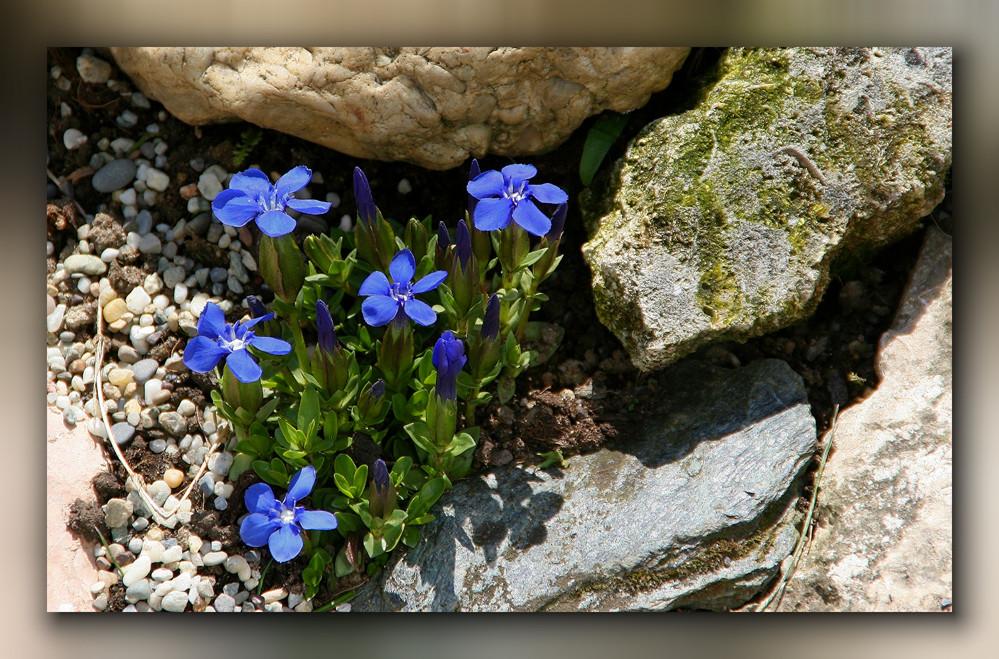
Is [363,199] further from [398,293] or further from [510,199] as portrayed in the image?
[510,199]

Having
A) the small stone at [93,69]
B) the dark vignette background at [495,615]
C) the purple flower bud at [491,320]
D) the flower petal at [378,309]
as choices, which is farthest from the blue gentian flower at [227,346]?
the small stone at [93,69]

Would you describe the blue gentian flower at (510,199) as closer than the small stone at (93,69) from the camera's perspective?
Yes

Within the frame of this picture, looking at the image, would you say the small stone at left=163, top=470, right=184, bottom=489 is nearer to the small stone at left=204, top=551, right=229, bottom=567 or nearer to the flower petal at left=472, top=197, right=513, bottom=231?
the small stone at left=204, top=551, right=229, bottom=567

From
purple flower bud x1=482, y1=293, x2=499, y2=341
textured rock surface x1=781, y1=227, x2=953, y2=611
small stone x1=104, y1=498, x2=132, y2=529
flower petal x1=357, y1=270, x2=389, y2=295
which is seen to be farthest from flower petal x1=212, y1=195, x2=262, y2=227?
textured rock surface x1=781, y1=227, x2=953, y2=611

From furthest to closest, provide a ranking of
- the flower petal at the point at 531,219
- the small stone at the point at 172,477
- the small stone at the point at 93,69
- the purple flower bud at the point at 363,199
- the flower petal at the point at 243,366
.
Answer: the small stone at the point at 93,69
the small stone at the point at 172,477
the purple flower bud at the point at 363,199
the flower petal at the point at 531,219
the flower petal at the point at 243,366

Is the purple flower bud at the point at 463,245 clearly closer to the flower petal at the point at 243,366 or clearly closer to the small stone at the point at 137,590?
the flower petal at the point at 243,366
